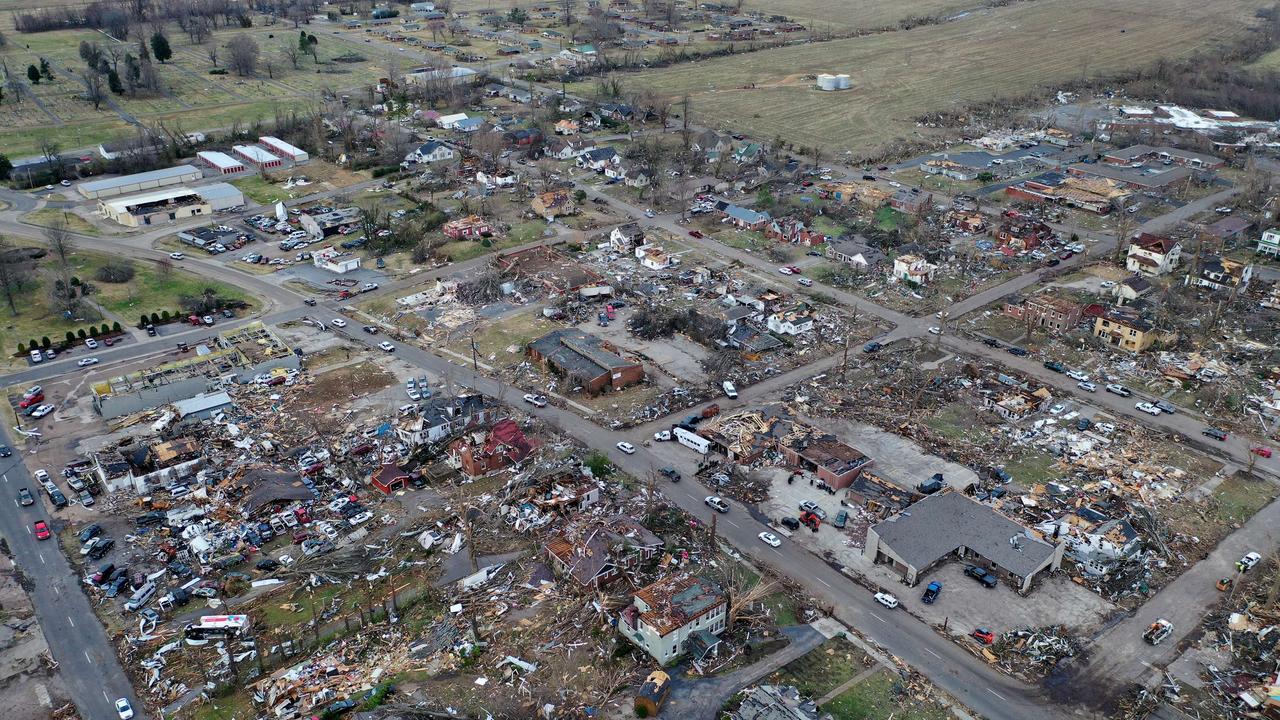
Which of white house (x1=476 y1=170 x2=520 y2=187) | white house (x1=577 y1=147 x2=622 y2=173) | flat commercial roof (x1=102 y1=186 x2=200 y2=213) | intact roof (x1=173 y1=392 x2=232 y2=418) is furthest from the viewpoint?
white house (x1=577 y1=147 x2=622 y2=173)

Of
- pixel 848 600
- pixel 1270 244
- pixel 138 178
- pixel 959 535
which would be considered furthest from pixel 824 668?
pixel 138 178

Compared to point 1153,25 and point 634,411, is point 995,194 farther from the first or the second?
point 1153,25

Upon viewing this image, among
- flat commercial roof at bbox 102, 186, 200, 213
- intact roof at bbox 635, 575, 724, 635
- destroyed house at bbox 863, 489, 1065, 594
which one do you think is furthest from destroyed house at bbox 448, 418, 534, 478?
flat commercial roof at bbox 102, 186, 200, 213

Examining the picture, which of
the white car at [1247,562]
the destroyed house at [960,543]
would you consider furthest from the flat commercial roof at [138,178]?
the white car at [1247,562]

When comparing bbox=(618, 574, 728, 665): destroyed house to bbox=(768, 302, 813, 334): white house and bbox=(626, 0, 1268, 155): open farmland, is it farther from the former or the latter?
bbox=(626, 0, 1268, 155): open farmland

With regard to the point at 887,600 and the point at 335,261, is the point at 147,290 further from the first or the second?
the point at 887,600

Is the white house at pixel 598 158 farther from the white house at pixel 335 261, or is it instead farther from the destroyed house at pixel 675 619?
the destroyed house at pixel 675 619
